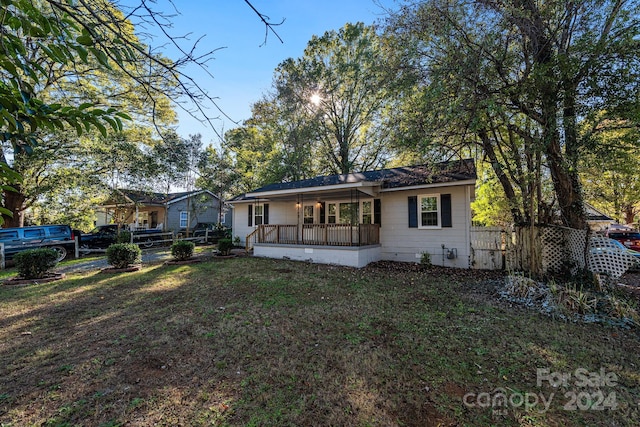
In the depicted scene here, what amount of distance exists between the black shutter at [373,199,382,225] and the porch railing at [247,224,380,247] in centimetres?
29

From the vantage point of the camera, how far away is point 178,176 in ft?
60.0

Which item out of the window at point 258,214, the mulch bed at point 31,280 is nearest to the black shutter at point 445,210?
the window at point 258,214

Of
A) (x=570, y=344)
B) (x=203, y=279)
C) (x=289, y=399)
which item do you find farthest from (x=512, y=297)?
(x=203, y=279)

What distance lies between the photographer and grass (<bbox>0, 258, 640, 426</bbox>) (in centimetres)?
270

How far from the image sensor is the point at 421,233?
A: 10391 mm

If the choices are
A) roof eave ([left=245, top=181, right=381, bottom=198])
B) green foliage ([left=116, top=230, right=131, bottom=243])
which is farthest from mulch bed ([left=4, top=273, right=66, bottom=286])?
roof eave ([left=245, top=181, right=381, bottom=198])

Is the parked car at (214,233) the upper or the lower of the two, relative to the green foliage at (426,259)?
upper

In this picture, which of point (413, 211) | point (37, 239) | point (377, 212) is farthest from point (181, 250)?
point (413, 211)

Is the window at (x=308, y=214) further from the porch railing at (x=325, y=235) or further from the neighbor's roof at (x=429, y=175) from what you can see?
the neighbor's roof at (x=429, y=175)

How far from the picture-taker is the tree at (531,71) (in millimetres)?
6238

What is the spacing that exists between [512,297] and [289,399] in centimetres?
577

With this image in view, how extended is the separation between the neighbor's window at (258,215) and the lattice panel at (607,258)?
13625 millimetres

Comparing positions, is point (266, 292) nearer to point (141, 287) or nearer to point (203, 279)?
point (203, 279)

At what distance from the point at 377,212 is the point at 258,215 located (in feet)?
24.6
